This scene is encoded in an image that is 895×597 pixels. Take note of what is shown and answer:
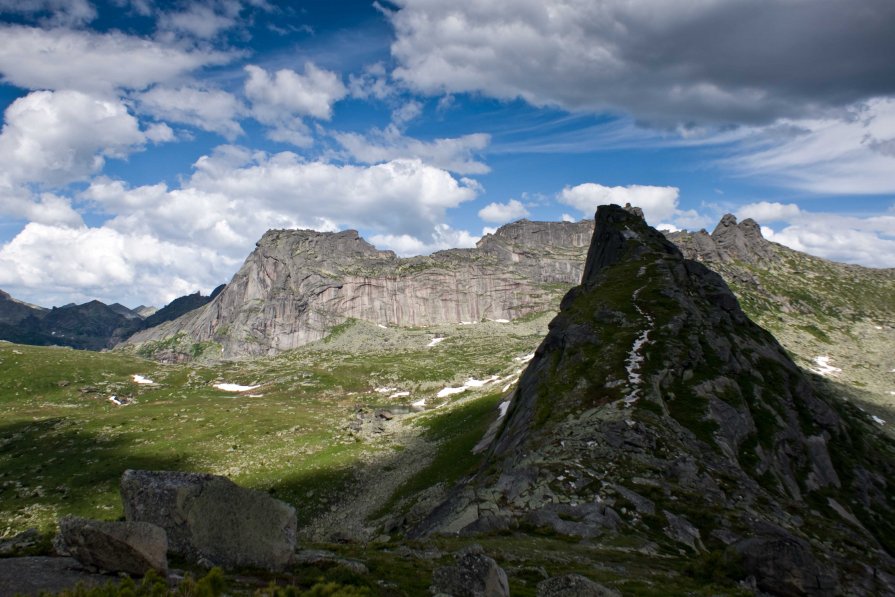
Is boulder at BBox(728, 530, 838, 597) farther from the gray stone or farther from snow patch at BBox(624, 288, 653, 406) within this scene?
the gray stone

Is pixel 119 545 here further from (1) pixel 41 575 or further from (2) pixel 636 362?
(2) pixel 636 362

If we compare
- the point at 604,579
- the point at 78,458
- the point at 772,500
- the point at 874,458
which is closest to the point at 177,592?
the point at 604,579

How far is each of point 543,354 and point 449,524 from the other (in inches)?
2060

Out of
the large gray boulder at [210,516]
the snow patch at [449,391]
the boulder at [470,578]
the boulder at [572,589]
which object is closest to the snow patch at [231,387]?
the snow patch at [449,391]

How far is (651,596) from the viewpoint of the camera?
66.3 ft

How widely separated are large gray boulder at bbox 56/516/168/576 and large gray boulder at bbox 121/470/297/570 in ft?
8.12

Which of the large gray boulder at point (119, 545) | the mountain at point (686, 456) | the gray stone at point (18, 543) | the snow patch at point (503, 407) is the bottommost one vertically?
the snow patch at point (503, 407)

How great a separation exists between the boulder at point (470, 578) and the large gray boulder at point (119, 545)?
8.39m

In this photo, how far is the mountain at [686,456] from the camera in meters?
31.2

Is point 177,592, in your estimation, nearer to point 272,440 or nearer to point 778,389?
point 778,389

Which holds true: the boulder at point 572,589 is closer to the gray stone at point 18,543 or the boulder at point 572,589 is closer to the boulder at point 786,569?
the boulder at point 786,569

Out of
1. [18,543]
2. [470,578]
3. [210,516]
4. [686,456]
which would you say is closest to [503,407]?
[686,456]

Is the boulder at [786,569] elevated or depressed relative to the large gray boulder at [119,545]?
depressed

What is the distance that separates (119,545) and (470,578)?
1025 cm
